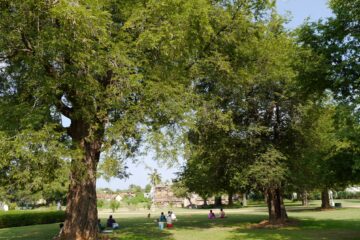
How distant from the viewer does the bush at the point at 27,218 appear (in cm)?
3891

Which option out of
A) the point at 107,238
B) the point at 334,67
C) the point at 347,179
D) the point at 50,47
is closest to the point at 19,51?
the point at 50,47

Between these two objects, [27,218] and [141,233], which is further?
[27,218]

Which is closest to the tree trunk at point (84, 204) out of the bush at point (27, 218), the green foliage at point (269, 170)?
the green foliage at point (269, 170)

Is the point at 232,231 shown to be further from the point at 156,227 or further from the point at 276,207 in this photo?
the point at 156,227

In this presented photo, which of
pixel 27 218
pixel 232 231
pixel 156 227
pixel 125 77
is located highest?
pixel 125 77

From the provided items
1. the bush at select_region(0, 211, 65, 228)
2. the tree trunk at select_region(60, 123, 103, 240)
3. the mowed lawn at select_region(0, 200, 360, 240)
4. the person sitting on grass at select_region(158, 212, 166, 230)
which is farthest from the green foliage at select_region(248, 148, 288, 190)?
the bush at select_region(0, 211, 65, 228)

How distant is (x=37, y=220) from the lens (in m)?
41.9

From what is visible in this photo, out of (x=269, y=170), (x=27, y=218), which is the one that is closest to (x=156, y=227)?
(x=269, y=170)

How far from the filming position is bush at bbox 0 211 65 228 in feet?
128

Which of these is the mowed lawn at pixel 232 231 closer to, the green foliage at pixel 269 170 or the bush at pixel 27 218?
the green foliage at pixel 269 170

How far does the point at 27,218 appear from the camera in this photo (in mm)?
41094

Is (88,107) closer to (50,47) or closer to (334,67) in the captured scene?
(50,47)

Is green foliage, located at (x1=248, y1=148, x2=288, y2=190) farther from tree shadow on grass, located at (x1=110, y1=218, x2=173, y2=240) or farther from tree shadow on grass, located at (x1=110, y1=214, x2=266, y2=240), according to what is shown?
tree shadow on grass, located at (x1=110, y1=218, x2=173, y2=240)

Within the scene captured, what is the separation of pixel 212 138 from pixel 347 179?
Answer: 11328 mm
